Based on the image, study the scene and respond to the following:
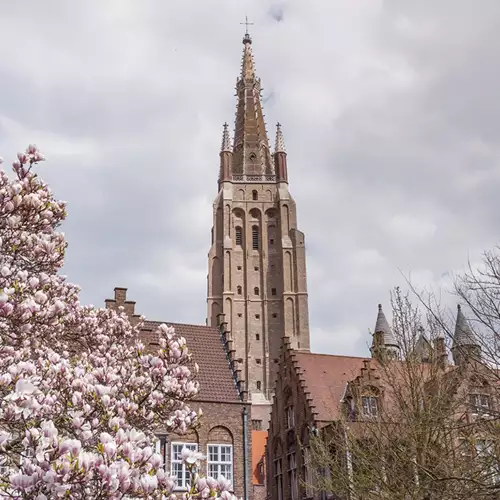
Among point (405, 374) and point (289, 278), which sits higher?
point (289, 278)

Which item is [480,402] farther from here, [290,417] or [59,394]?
[290,417]

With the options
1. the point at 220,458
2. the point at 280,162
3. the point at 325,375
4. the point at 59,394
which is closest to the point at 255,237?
the point at 280,162

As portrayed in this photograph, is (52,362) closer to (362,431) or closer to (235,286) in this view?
(362,431)

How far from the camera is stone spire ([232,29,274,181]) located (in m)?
87.5

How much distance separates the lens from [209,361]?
28.4 meters

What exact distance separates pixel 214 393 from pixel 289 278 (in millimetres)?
51724

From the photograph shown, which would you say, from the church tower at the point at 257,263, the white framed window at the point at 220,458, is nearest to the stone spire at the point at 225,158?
the church tower at the point at 257,263

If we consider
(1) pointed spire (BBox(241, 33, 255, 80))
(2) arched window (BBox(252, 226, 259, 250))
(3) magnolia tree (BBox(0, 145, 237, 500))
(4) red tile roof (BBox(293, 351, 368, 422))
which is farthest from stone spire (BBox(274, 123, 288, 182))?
(3) magnolia tree (BBox(0, 145, 237, 500))

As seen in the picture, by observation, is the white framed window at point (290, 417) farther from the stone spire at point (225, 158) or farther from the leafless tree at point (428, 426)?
the stone spire at point (225, 158)

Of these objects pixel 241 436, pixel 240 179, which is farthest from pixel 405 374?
pixel 240 179

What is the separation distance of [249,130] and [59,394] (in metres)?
88.0

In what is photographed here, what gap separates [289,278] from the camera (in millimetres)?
77562

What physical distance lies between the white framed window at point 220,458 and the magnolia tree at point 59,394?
1617cm

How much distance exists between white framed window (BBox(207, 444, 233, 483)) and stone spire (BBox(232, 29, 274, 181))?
207 ft
